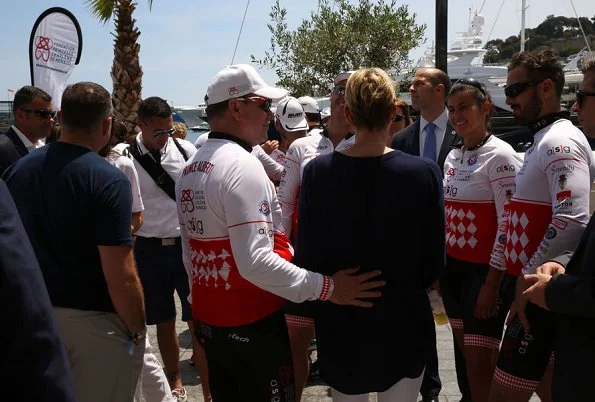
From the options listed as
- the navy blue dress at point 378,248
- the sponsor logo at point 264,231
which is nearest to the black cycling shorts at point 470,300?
the navy blue dress at point 378,248

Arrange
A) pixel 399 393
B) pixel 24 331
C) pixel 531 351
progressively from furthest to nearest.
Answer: pixel 531 351 < pixel 399 393 < pixel 24 331

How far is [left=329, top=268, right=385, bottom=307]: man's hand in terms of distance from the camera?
2.50m

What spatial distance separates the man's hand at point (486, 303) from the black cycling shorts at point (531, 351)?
459mm

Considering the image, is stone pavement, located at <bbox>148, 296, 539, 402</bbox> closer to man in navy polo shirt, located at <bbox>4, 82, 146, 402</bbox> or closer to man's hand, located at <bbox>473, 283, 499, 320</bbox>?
man's hand, located at <bbox>473, 283, 499, 320</bbox>

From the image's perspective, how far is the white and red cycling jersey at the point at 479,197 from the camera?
11.8 ft

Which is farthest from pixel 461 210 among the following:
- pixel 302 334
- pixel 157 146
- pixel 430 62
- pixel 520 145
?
pixel 430 62

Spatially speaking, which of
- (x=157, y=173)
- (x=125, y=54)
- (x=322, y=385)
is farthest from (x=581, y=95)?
(x=125, y=54)

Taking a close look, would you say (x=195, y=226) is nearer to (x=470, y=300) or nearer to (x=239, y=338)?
(x=239, y=338)

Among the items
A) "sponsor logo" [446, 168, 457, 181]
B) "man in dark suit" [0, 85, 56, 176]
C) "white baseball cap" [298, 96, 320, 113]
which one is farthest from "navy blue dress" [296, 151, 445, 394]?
"white baseball cap" [298, 96, 320, 113]

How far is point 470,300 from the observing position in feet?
12.0

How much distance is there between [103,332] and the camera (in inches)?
112

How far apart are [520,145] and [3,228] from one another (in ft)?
34.4

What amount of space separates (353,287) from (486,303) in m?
1.33

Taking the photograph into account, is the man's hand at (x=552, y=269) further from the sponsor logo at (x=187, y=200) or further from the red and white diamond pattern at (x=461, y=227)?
the sponsor logo at (x=187, y=200)
